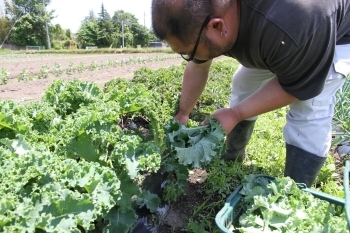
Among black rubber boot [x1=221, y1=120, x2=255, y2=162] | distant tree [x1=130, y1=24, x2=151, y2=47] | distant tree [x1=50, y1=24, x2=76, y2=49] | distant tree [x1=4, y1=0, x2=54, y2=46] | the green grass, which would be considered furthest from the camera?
distant tree [x1=130, y1=24, x2=151, y2=47]

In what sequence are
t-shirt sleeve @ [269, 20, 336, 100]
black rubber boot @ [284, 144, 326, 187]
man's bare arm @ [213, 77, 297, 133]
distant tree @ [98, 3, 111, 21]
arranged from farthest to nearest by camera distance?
distant tree @ [98, 3, 111, 21]
black rubber boot @ [284, 144, 326, 187]
man's bare arm @ [213, 77, 297, 133]
t-shirt sleeve @ [269, 20, 336, 100]

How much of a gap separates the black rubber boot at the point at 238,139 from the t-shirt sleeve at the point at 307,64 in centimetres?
113

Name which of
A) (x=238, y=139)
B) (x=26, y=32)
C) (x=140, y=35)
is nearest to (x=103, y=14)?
(x=140, y=35)

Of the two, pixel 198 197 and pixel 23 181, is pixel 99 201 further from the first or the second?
pixel 198 197

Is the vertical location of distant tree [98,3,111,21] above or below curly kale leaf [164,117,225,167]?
above

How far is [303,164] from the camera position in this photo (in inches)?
99.1

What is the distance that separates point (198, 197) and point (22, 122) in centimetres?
161

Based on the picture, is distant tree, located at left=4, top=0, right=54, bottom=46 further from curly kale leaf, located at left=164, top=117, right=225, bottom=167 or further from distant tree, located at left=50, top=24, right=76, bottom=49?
curly kale leaf, located at left=164, top=117, right=225, bottom=167

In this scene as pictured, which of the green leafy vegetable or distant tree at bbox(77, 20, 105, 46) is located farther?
distant tree at bbox(77, 20, 105, 46)

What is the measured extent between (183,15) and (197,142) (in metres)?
0.96

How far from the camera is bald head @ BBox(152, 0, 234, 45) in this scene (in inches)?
68.3

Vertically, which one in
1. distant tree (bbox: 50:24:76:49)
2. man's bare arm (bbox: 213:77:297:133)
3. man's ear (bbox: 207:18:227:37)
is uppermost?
man's ear (bbox: 207:18:227:37)

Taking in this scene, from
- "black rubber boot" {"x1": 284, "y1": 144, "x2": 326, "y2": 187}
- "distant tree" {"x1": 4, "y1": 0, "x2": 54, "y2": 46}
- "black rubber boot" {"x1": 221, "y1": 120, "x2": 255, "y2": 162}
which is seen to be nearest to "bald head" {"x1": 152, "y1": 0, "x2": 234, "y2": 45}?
"black rubber boot" {"x1": 284, "y1": 144, "x2": 326, "y2": 187}

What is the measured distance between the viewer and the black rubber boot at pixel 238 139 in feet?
10.6
